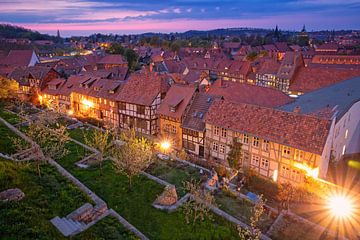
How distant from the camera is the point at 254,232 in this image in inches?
785

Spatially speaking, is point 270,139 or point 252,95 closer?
point 270,139

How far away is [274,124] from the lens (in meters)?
29.7

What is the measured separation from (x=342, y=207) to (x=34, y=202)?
2533 cm

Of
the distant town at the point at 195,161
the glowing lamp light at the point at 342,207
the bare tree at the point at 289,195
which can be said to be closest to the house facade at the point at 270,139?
the distant town at the point at 195,161

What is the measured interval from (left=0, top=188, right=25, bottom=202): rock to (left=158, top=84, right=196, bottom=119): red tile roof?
2238 cm

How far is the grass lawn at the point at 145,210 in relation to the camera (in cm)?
2038

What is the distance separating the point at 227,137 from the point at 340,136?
13.2 m

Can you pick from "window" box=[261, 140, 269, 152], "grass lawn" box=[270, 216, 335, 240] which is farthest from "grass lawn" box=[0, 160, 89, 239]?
"window" box=[261, 140, 269, 152]

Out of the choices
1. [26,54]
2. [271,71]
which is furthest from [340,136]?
[26,54]

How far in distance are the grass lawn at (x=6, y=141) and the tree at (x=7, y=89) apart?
1704 centimetres

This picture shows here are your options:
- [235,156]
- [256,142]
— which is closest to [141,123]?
[235,156]

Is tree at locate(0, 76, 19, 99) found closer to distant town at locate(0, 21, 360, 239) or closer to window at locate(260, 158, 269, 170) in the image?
distant town at locate(0, 21, 360, 239)

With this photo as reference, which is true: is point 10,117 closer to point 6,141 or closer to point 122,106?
point 6,141

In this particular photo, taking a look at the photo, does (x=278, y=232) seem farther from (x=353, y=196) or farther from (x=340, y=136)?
(x=340, y=136)
